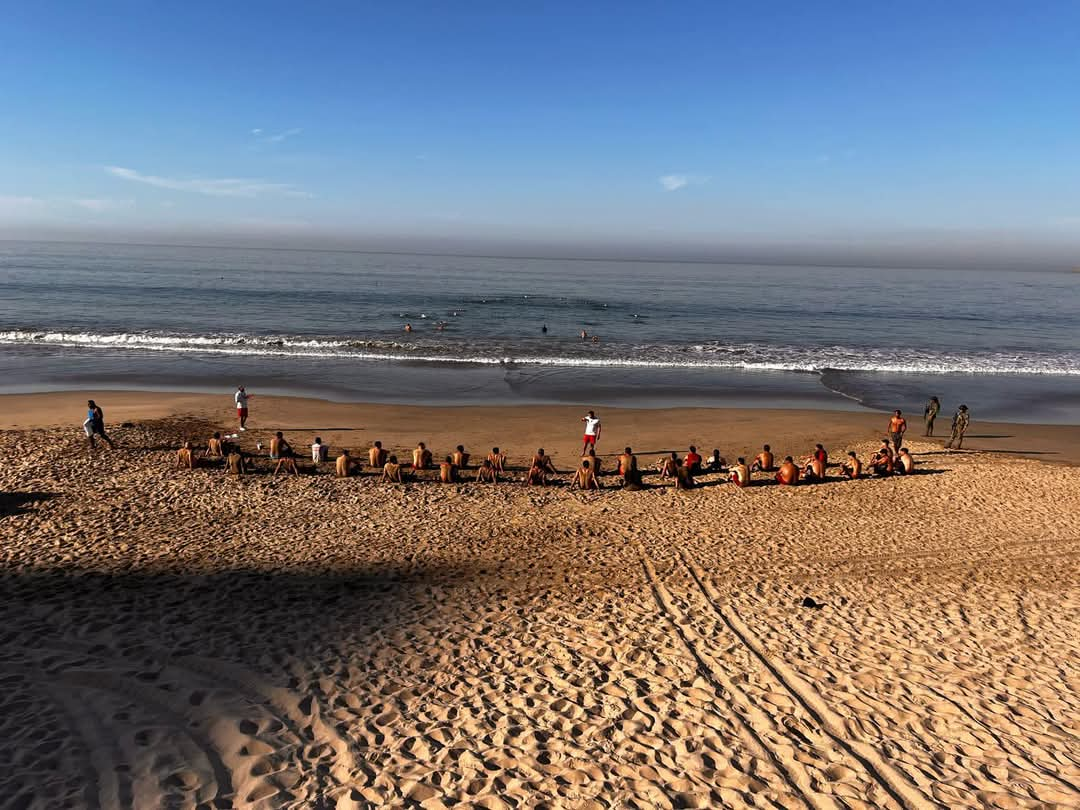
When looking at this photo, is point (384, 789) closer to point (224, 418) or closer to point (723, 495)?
point (723, 495)

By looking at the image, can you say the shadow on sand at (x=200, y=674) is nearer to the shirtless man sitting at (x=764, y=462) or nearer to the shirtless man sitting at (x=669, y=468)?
the shirtless man sitting at (x=669, y=468)

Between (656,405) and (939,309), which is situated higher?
(939,309)

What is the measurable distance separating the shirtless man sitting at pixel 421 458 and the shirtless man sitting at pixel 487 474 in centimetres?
141

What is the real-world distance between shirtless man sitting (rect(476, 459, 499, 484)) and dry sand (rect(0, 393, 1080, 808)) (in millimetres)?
513

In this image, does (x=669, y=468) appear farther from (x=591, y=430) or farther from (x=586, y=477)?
(x=591, y=430)

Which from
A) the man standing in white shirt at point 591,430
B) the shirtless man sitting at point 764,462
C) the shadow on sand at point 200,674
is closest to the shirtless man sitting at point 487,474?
the man standing in white shirt at point 591,430

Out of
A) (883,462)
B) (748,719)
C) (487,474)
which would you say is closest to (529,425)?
(487,474)

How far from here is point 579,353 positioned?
1404 inches

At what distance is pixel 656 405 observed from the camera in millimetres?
24516

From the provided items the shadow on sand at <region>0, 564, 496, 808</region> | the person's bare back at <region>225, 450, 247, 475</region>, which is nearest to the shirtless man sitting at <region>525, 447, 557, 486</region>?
the shadow on sand at <region>0, 564, 496, 808</region>

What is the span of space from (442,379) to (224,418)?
10126mm

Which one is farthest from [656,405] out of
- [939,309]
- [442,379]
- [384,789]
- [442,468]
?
[939,309]

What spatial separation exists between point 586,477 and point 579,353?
2103 centimetres

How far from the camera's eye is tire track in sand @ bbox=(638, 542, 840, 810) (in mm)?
5566
